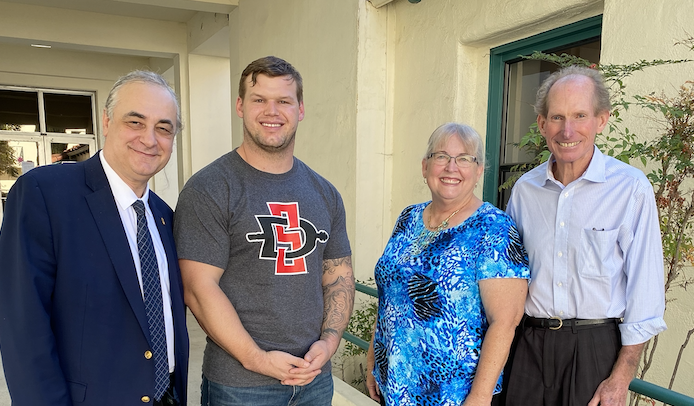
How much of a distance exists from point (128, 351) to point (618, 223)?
166cm

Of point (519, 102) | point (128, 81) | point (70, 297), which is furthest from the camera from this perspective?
point (519, 102)

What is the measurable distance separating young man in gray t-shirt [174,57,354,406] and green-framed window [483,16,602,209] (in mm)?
2082

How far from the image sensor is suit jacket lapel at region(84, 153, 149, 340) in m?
1.53

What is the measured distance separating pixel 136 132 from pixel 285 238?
67 centimetres

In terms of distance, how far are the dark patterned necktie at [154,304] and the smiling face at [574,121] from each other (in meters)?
1.48

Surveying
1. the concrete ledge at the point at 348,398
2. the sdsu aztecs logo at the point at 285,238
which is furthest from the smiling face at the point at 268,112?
the concrete ledge at the point at 348,398

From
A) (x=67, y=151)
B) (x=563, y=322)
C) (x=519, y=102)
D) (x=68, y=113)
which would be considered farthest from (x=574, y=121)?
(x=67, y=151)

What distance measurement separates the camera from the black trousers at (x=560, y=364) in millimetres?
1655

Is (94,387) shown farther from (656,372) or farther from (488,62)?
(488,62)

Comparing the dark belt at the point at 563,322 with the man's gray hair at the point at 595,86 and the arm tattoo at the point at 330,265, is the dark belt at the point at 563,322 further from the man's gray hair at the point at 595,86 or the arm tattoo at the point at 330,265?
the arm tattoo at the point at 330,265

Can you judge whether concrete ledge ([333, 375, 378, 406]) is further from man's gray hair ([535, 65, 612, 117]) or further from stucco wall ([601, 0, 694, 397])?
man's gray hair ([535, 65, 612, 117])

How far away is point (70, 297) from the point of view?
4.75 ft

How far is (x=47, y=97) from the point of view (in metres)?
11.0

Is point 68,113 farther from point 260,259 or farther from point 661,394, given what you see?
point 661,394
